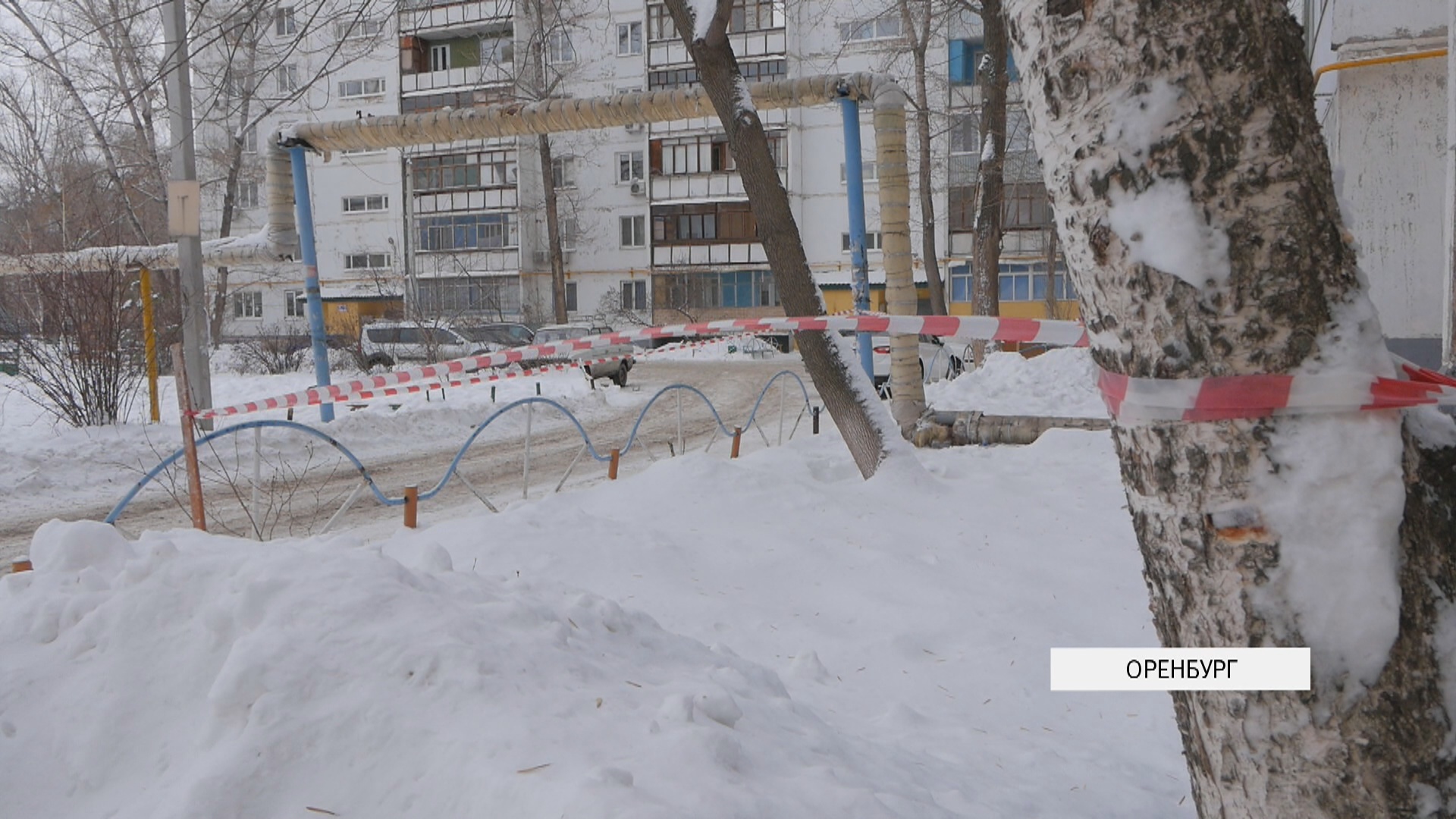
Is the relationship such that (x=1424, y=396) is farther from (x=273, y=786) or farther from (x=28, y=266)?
(x=28, y=266)

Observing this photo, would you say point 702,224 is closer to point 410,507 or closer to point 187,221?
point 187,221

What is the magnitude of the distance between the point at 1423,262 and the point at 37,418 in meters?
14.7

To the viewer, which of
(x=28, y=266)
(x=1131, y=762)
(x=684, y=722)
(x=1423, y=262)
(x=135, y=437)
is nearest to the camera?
(x=684, y=722)

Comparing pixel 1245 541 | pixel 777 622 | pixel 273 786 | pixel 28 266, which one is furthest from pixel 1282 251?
pixel 28 266

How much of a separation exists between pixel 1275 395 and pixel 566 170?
139 feet

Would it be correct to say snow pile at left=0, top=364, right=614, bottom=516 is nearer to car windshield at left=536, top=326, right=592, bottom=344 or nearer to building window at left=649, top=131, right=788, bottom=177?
car windshield at left=536, top=326, right=592, bottom=344

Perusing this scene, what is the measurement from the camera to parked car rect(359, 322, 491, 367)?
23109mm

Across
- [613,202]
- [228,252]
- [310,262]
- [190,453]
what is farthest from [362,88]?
[190,453]

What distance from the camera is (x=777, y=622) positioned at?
4.70 m

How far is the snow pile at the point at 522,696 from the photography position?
2.29 m

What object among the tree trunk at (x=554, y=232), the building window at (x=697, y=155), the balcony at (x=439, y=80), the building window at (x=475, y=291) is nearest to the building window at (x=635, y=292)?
the building window at (x=475, y=291)

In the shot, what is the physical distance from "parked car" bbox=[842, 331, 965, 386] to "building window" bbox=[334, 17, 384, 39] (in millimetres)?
13615

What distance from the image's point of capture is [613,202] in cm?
4162

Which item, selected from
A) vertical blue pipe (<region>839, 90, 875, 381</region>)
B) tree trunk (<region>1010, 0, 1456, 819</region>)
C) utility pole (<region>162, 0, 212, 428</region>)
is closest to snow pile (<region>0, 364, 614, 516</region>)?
utility pole (<region>162, 0, 212, 428</region>)
